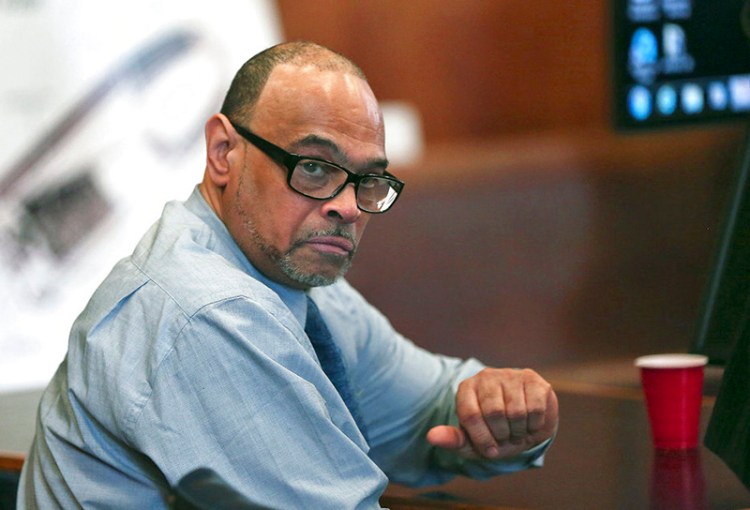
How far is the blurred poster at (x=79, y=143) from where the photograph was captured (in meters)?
2.56

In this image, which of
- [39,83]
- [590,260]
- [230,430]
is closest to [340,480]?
[230,430]

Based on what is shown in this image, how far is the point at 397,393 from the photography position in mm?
1618

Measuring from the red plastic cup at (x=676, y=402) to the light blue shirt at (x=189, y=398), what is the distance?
42 cm

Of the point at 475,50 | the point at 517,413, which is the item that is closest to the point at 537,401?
the point at 517,413

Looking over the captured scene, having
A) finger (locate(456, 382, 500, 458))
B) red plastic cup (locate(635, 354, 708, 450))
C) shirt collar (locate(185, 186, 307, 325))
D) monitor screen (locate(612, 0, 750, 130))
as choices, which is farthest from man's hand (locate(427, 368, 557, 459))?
monitor screen (locate(612, 0, 750, 130))

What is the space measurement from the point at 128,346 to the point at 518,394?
1.55 ft

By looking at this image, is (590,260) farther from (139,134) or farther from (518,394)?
(518,394)

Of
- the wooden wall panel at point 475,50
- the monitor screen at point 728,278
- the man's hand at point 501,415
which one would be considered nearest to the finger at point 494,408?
the man's hand at point 501,415

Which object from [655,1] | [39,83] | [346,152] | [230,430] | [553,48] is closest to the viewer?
[230,430]

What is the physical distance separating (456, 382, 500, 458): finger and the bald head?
0.42 metres

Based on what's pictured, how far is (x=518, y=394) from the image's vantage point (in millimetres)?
1296

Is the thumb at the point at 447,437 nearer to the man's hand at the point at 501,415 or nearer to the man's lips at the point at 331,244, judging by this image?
the man's hand at the point at 501,415

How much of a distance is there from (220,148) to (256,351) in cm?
36

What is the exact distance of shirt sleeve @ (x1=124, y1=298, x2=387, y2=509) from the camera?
104 cm
